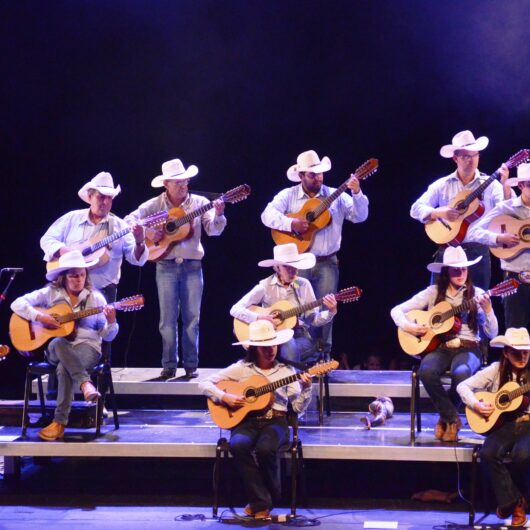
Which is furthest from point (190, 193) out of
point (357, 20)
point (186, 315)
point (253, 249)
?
point (357, 20)

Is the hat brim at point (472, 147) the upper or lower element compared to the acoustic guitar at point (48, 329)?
upper

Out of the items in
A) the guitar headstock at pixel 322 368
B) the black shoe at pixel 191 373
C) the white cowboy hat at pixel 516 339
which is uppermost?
the white cowboy hat at pixel 516 339

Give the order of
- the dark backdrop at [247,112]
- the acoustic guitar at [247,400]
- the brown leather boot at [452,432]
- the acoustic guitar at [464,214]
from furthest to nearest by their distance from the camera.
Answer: the dark backdrop at [247,112]
the acoustic guitar at [464,214]
the brown leather boot at [452,432]
the acoustic guitar at [247,400]

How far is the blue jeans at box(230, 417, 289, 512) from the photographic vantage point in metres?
7.85

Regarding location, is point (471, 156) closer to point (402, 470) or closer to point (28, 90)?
point (402, 470)

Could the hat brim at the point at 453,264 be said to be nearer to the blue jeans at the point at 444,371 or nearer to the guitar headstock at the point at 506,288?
the guitar headstock at the point at 506,288

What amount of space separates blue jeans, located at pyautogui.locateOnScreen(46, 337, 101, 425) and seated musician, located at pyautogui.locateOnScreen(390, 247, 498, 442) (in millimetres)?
2366

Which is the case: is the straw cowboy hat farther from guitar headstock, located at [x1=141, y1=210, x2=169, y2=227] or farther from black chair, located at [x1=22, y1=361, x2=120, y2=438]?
black chair, located at [x1=22, y1=361, x2=120, y2=438]

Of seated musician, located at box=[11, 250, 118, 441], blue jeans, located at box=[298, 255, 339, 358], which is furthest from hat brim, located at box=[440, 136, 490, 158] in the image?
seated musician, located at box=[11, 250, 118, 441]

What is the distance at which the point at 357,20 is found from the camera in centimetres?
1091

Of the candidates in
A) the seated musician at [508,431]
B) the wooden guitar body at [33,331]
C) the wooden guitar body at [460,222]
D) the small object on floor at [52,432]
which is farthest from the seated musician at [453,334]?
the small object on floor at [52,432]

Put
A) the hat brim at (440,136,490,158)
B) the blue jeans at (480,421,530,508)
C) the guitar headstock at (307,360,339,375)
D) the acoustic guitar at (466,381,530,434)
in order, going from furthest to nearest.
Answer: the hat brim at (440,136,490,158)
the guitar headstock at (307,360,339,375)
the acoustic guitar at (466,381,530,434)
the blue jeans at (480,421,530,508)

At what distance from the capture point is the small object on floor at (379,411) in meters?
8.77

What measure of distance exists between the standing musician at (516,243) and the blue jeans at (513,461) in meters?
1.19
